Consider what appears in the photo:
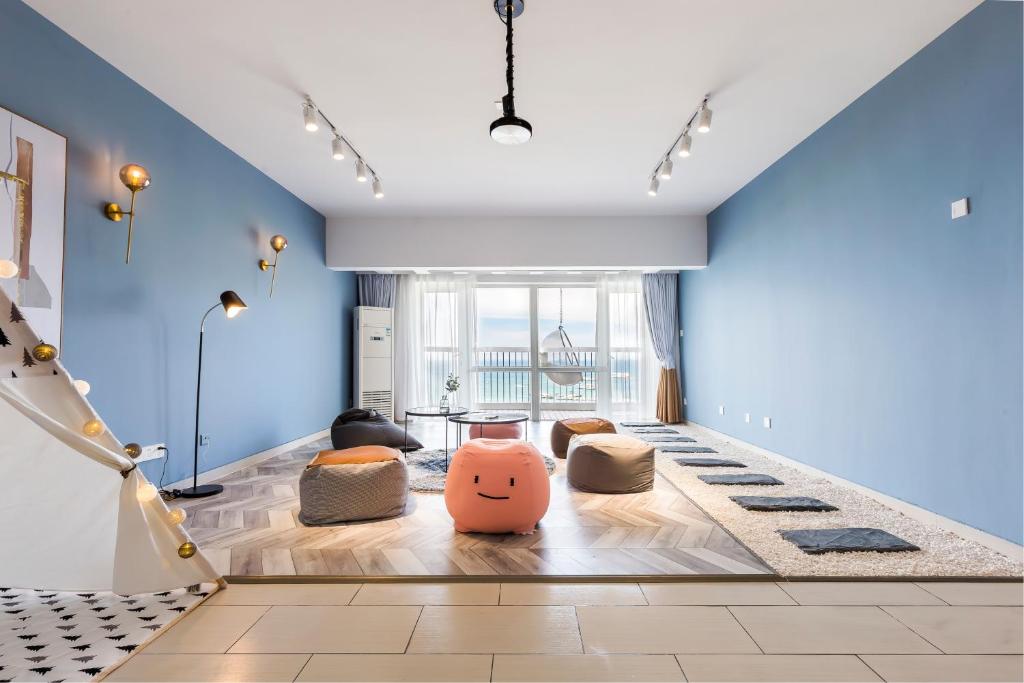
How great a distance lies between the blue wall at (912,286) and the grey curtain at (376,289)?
5.23 metres

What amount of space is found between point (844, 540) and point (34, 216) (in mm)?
4773

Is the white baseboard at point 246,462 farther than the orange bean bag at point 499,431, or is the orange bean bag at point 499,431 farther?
the orange bean bag at point 499,431

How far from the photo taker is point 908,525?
3227mm

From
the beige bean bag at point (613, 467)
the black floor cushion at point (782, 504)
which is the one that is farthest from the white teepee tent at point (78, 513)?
the black floor cushion at point (782, 504)

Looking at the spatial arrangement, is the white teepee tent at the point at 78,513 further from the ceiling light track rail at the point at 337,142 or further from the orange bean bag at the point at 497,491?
the ceiling light track rail at the point at 337,142

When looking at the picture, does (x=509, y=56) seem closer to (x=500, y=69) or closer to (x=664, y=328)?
(x=500, y=69)

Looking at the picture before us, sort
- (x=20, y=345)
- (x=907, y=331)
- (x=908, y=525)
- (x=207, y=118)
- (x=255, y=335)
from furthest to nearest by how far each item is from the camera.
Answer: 1. (x=255, y=335)
2. (x=207, y=118)
3. (x=907, y=331)
4. (x=908, y=525)
5. (x=20, y=345)

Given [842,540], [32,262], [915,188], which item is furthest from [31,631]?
[915,188]

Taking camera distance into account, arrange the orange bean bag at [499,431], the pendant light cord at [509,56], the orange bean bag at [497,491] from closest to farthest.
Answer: the pendant light cord at [509,56]
the orange bean bag at [497,491]
the orange bean bag at [499,431]

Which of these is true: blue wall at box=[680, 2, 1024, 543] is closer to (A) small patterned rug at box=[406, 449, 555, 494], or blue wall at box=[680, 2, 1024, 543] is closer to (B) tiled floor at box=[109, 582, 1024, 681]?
(B) tiled floor at box=[109, 582, 1024, 681]

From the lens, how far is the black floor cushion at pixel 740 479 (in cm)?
435

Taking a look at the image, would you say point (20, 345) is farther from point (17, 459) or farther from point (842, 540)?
point (842, 540)

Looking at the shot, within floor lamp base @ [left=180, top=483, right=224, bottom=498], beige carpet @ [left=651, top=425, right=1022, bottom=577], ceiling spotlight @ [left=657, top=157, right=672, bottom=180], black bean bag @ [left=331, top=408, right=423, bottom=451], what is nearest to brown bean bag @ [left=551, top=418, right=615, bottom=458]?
beige carpet @ [left=651, top=425, right=1022, bottom=577]

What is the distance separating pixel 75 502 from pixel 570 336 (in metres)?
6.94
